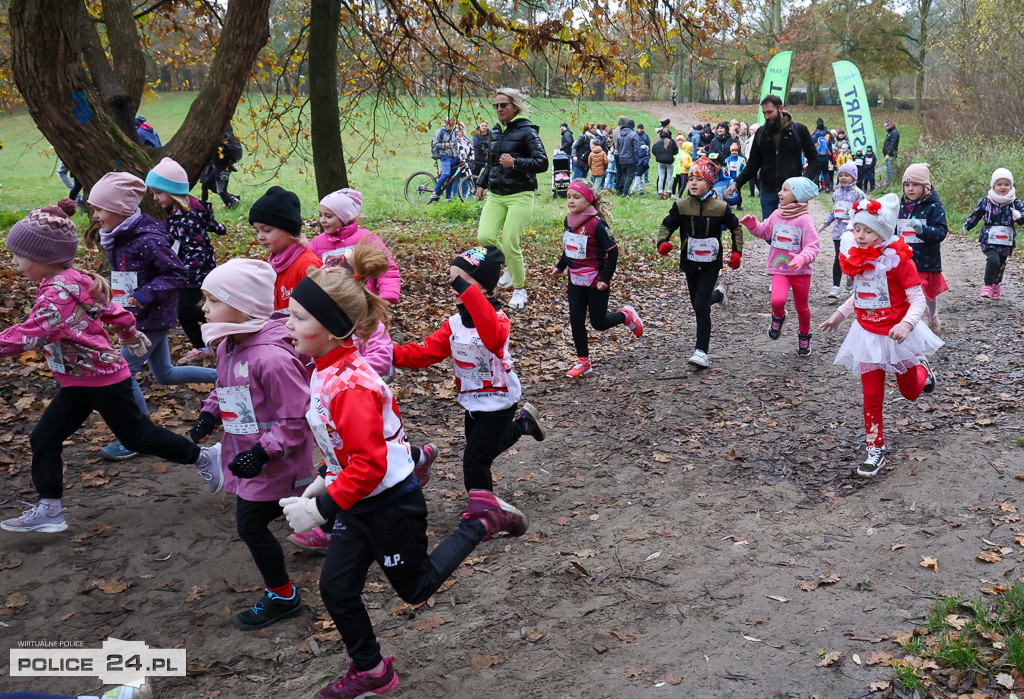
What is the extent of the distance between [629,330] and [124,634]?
738 cm

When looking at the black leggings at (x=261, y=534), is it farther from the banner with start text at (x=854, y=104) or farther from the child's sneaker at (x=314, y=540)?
the banner with start text at (x=854, y=104)

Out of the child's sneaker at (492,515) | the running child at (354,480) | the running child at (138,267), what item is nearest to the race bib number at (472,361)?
the child's sneaker at (492,515)

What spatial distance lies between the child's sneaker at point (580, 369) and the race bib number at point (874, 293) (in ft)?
10.4

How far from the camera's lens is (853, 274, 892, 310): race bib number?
232 inches

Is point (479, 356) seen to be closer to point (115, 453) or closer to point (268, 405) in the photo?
point (268, 405)

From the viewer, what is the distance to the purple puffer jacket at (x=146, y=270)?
600cm

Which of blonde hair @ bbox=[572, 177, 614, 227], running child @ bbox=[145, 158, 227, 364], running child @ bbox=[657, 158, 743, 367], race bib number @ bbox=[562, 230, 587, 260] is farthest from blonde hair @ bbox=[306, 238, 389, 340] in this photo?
running child @ bbox=[657, 158, 743, 367]

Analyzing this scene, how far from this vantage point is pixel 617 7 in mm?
10703

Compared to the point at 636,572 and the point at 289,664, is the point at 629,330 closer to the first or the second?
the point at 636,572

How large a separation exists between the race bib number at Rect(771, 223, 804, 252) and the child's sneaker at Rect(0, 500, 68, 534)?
23.5 ft

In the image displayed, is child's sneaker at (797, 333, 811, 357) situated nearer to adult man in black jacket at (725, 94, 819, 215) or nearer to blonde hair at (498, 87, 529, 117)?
adult man in black jacket at (725, 94, 819, 215)

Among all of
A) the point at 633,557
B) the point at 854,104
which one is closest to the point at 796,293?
the point at 633,557

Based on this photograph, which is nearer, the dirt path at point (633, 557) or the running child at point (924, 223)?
the dirt path at point (633, 557)

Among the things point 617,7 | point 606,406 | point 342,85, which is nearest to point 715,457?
point 606,406
